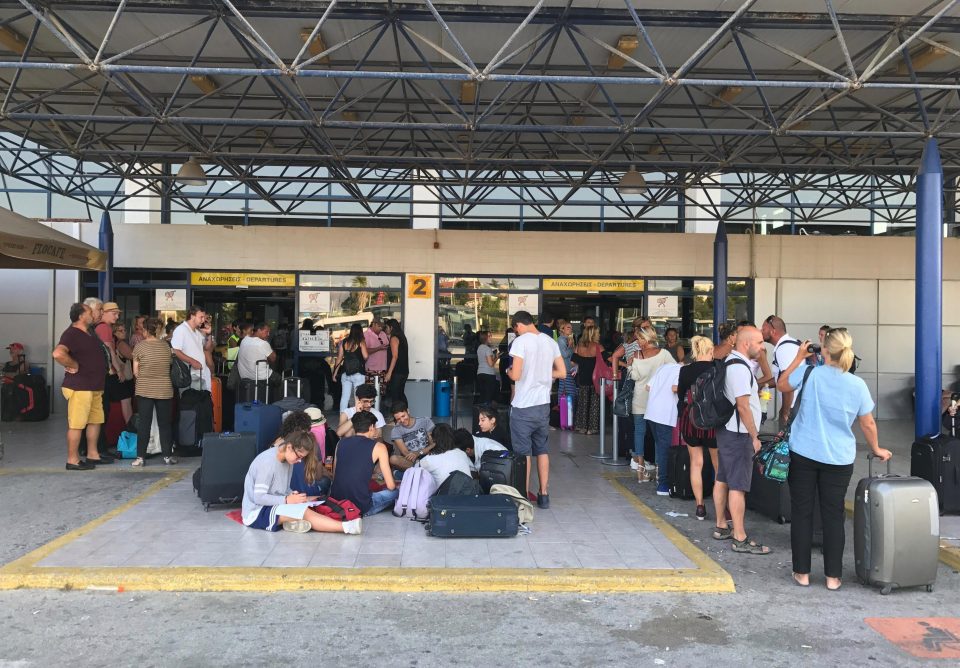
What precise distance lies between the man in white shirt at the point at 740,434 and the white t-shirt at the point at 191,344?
6.16 m

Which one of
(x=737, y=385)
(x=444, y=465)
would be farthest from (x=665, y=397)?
(x=444, y=465)

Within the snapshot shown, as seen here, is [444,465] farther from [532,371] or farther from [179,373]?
[179,373]

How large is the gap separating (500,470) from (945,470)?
4126mm

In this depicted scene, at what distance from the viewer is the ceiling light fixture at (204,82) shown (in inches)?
396

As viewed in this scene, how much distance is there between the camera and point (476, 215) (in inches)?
619

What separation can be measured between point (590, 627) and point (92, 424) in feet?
21.7

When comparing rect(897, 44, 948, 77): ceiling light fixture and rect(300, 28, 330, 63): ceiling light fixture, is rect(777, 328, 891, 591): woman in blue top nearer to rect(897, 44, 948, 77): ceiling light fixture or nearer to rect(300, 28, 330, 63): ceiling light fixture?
rect(897, 44, 948, 77): ceiling light fixture

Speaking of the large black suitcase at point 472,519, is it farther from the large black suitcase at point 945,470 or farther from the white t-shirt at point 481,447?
the large black suitcase at point 945,470

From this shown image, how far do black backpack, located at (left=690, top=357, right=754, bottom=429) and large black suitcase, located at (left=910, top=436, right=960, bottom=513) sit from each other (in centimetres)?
259

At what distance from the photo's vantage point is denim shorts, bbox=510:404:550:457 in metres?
6.85

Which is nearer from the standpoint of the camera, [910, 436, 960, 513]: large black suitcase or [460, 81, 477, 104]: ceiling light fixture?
[910, 436, 960, 513]: large black suitcase

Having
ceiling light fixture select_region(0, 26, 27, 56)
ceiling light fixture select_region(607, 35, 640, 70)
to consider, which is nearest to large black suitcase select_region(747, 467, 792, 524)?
ceiling light fixture select_region(607, 35, 640, 70)

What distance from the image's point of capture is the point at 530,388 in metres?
6.86

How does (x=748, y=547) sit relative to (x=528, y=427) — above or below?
below
